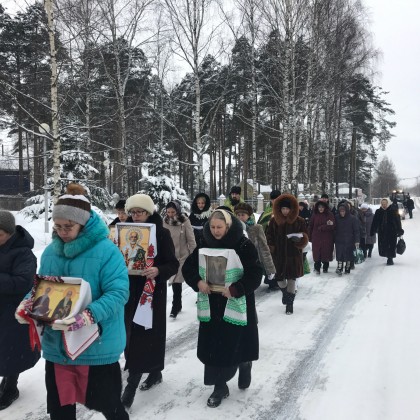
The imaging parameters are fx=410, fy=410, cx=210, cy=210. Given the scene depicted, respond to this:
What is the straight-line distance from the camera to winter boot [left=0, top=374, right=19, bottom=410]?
12.1 feet

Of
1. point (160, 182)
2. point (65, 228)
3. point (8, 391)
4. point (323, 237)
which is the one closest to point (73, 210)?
point (65, 228)

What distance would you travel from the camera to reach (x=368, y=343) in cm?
529

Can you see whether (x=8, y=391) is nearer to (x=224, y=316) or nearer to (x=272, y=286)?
(x=224, y=316)

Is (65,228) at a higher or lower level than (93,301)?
higher

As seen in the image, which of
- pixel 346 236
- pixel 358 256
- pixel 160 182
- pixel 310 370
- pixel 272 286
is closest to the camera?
pixel 310 370

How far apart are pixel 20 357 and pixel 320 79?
1781 centimetres

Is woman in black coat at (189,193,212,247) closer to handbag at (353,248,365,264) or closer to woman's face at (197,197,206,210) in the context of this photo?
woman's face at (197,197,206,210)

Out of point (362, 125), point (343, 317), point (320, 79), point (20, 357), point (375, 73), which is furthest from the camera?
point (362, 125)

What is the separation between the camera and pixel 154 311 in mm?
3812

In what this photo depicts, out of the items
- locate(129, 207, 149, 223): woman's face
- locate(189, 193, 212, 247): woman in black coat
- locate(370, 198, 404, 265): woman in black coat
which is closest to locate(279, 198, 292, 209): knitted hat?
locate(189, 193, 212, 247): woman in black coat

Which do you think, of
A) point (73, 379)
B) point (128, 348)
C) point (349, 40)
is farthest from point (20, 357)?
point (349, 40)

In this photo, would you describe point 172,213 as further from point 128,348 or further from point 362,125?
point 362,125

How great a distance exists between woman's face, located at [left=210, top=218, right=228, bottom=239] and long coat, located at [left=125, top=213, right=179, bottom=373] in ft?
1.73

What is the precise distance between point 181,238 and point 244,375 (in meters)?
2.98
